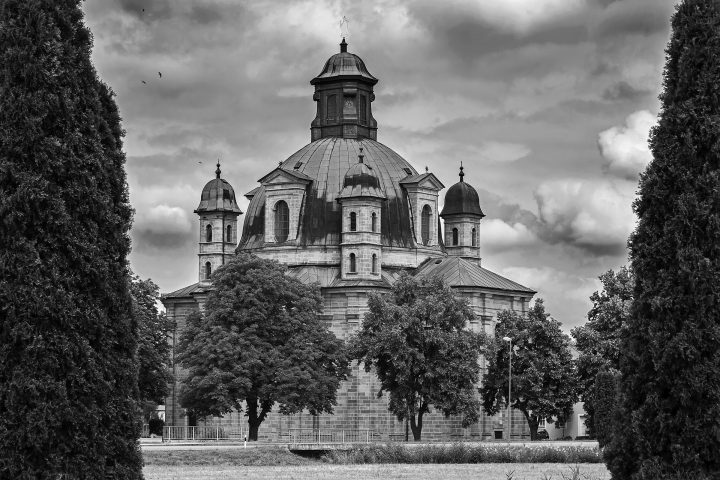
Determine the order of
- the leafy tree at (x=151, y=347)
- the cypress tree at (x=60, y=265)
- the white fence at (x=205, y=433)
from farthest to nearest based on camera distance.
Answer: the white fence at (x=205, y=433)
the leafy tree at (x=151, y=347)
the cypress tree at (x=60, y=265)

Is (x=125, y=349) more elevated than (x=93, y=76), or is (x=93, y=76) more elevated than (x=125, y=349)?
(x=93, y=76)

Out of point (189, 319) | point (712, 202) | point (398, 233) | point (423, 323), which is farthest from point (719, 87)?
point (398, 233)

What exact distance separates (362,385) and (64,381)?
73.4 m

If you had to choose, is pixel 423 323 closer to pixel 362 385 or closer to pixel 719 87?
pixel 362 385

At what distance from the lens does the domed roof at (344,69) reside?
108688mm

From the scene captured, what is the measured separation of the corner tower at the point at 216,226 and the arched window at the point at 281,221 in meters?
6.71

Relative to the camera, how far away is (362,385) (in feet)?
311

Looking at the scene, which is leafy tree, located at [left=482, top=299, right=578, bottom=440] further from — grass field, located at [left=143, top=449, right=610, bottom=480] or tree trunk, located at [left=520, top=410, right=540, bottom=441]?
grass field, located at [left=143, top=449, right=610, bottom=480]

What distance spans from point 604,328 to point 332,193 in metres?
35.0

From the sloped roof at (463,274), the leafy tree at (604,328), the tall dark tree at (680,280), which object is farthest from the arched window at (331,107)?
the tall dark tree at (680,280)

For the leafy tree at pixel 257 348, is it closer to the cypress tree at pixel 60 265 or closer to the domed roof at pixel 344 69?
the domed roof at pixel 344 69

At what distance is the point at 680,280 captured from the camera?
2292 centimetres

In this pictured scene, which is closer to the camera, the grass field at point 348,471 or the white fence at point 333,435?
the grass field at point 348,471

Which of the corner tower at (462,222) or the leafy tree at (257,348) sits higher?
the corner tower at (462,222)
